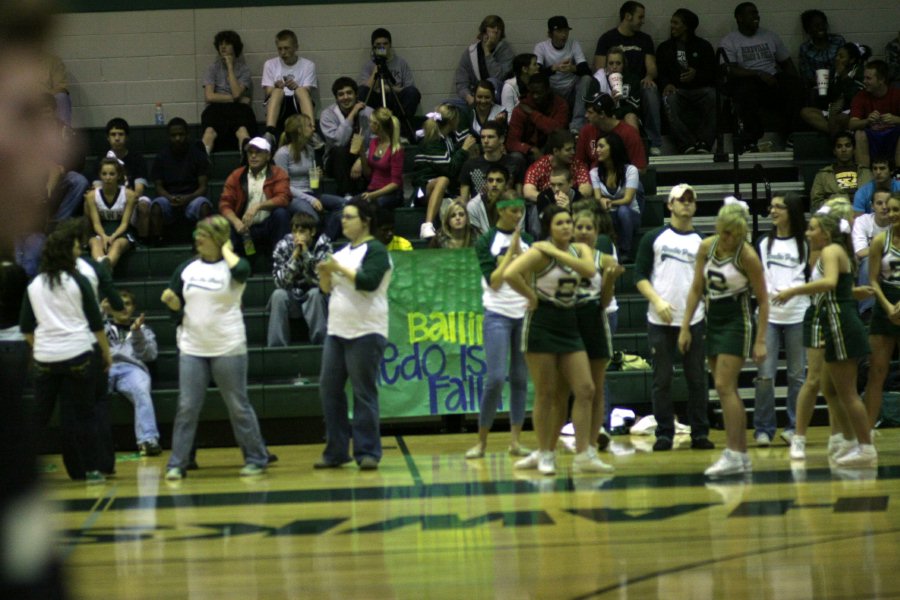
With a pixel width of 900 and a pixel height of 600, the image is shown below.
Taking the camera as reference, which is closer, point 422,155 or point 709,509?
point 709,509

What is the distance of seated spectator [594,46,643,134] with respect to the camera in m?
12.4

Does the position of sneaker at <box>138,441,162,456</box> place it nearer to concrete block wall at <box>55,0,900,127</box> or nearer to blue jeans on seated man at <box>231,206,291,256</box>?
blue jeans on seated man at <box>231,206,291,256</box>

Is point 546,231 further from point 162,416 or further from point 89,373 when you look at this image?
point 162,416

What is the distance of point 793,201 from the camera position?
8.43 m

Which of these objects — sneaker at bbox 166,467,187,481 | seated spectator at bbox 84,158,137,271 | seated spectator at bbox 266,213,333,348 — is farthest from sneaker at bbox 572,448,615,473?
seated spectator at bbox 84,158,137,271

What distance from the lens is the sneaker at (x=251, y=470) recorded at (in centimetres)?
807

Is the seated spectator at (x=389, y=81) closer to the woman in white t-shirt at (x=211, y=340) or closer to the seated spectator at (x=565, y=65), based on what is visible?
the seated spectator at (x=565, y=65)

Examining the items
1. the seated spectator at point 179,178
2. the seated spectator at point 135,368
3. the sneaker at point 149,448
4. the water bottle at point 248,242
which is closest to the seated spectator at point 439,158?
the water bottle at point 248,242

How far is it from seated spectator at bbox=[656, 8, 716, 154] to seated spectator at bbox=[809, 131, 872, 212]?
1687 mm

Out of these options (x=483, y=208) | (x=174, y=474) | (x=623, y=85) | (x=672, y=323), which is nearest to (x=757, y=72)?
(x=623, y=85)

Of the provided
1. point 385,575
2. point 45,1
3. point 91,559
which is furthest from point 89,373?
point 45,1

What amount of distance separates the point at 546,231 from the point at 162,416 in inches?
146

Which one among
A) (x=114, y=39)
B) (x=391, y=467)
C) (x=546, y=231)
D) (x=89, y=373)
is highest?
(x=114, y=39)

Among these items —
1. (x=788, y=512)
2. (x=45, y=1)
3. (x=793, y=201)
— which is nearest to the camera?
(x=45, y=1)
